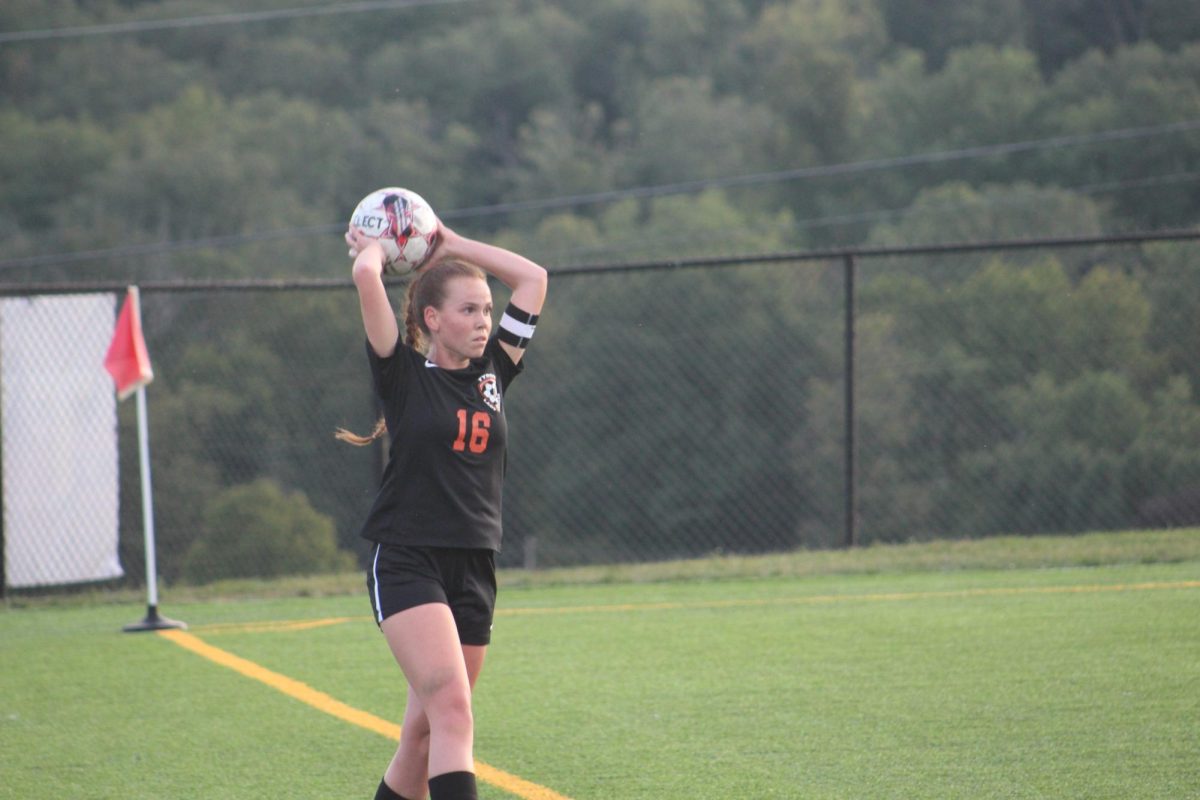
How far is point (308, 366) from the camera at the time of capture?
36844 mm

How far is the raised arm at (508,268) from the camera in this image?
14.8 feet

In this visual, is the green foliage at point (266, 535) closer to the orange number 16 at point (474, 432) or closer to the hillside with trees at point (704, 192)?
the hillside with trees at point (704, 192)

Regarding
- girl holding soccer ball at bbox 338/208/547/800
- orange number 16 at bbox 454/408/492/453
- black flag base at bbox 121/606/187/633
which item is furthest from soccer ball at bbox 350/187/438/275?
black flag base at bbox 121/606/187/633

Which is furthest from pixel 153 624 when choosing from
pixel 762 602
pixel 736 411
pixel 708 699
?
pixel 736 411

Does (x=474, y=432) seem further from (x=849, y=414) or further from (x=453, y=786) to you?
(x=849, y=414)

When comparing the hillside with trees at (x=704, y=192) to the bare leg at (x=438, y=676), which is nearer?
the bare leg at (x=438, y=676)

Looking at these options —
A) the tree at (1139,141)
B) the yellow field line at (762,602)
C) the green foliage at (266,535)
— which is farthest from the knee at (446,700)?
the tree at (1139,141)

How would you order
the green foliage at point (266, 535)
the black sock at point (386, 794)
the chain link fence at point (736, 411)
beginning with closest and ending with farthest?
the black sock at point (386, 794) → the green foliage at point (266, 535) → the chain link fence at point (736, 411)

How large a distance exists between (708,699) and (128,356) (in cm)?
476

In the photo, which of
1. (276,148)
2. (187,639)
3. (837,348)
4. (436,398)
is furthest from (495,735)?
(276,148)

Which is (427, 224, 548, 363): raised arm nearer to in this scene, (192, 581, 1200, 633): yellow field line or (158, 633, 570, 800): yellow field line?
(158, 633, 570, 800): yellow field line

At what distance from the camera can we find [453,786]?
12.9 ft

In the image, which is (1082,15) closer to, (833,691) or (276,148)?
(276,148)

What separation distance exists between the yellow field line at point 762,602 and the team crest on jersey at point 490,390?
508 centimetres
